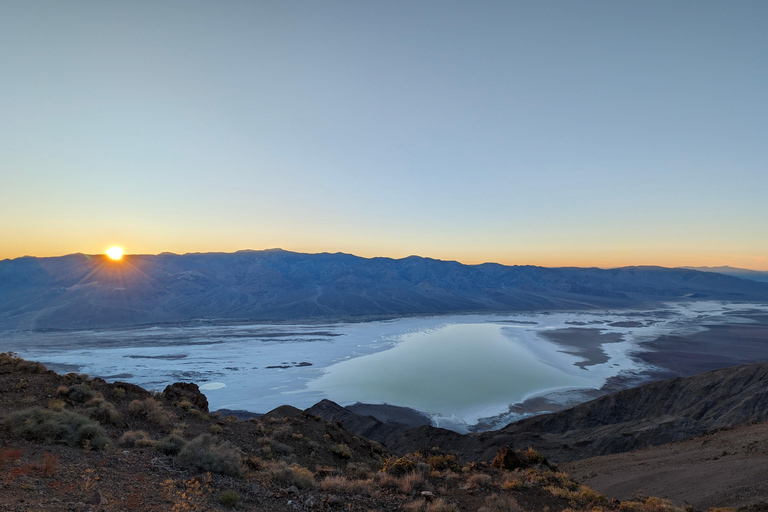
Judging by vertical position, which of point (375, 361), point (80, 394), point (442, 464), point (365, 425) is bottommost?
point (375, 361)

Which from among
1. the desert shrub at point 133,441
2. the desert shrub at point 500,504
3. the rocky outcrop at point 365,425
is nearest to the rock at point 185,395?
the desert shrub at point 133,441

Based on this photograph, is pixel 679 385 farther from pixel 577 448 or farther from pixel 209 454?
pixel 209 454

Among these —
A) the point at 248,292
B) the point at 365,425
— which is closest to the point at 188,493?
the point at 365,425

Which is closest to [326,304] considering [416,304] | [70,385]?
[416,304]

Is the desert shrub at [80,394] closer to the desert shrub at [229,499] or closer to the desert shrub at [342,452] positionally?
the desert shrub at [229,499]

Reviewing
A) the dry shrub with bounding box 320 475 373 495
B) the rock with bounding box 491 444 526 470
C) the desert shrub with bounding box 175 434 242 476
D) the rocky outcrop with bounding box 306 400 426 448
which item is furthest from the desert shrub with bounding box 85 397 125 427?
the rocky outcrop with bounding box 306 400 426 448

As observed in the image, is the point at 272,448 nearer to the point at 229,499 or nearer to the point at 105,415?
the point at 105,415

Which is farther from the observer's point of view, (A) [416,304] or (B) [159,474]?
(A) [416,304]

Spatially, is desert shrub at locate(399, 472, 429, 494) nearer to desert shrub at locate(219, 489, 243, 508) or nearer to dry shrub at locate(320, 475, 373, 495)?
dry shrub at locate(320, 475, 373, 495)
